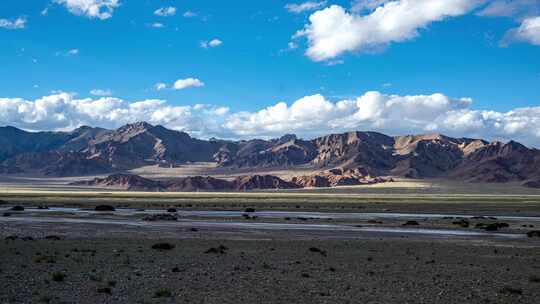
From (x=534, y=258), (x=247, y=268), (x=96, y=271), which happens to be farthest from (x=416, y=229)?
(x=96, y=271)

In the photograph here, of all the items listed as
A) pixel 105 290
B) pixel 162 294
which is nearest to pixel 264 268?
pixel 162 294

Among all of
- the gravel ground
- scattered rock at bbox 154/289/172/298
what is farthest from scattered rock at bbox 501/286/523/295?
scattered rock at bbox 154/289/172/298

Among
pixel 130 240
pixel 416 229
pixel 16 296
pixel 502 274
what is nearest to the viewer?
pixel 16 296

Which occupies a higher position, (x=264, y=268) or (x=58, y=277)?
(x=58, y=277)

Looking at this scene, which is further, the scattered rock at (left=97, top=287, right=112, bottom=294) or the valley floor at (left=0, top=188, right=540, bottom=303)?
the valley floor at (left=0, top=188, right=540, bottom=303)

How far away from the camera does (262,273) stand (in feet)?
72.8

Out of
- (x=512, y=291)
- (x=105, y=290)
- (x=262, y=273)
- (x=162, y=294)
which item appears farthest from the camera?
(x=262, y=273)

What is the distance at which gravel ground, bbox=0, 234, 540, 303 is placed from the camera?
17.6 meters

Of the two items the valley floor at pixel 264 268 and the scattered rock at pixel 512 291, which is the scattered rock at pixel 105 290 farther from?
the scattered rock at pixel 512 291

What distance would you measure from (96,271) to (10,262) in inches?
161

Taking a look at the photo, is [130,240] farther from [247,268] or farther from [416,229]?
[416,229]

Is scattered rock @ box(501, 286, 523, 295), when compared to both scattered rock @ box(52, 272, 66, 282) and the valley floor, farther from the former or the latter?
scattered rock @ box(52, 272, 66, 282)

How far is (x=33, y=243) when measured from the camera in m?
31.4

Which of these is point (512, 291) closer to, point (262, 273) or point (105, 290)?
point (262, 273)
